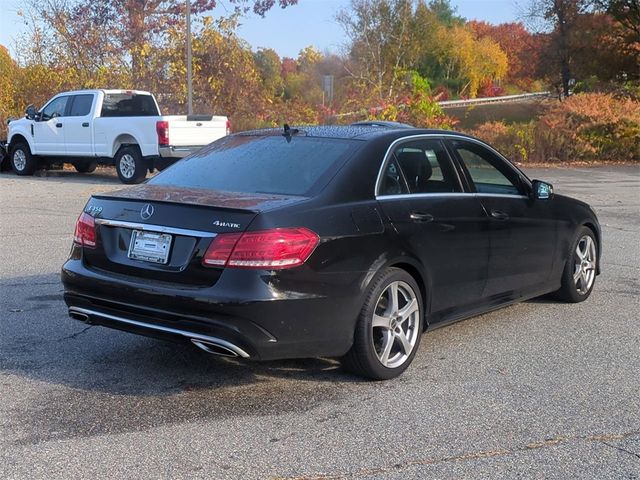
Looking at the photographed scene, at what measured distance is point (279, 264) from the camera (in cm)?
451

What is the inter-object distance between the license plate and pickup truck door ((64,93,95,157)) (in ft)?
46.2

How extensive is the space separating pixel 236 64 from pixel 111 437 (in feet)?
82.5

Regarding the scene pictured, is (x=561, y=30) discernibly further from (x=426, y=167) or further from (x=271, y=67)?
(x=426, y=167)

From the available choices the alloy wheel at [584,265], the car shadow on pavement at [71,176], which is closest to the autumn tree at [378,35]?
the car shadow on pavement at [71,176]

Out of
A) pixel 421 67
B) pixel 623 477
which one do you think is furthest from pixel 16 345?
pixel 421 67

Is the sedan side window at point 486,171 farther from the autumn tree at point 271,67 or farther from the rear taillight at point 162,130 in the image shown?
the autumn tree at point 271,67

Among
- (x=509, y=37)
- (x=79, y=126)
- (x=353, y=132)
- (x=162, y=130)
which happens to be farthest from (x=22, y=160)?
(x=509, y=37)

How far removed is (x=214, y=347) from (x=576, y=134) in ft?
76.2

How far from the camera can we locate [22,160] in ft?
65.6

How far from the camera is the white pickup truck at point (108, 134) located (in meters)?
17.0

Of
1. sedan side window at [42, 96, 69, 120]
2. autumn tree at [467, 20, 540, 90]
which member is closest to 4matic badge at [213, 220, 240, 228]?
sedan side window at [42, 96, 69, 120]

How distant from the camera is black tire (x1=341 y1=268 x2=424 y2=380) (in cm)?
493

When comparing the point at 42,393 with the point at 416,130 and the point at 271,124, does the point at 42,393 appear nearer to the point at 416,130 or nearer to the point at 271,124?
the point at 416,130

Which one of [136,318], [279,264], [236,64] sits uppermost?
[236,64]
